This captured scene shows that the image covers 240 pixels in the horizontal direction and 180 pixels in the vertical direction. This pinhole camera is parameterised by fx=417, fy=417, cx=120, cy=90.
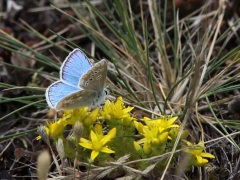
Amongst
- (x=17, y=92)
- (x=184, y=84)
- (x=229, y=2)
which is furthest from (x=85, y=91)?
(x=229, y=2)

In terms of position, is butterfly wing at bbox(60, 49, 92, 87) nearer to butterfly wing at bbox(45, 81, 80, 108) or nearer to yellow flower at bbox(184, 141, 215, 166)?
butterfly wing at bbox(45, 81, 80, 108)

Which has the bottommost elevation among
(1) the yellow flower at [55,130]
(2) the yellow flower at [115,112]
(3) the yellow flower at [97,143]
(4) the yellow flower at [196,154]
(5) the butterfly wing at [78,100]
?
(4) the yellow flower at [196,154]

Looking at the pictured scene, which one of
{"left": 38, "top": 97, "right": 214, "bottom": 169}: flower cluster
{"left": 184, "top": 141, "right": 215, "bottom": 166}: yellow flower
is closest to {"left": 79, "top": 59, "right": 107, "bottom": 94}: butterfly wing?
{"left": 38, "top": 97, "right": 214, "bottom": 169}: flower cluster

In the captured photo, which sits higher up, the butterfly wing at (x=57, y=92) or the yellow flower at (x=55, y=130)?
the butterfly wing at (x=57, y=92)

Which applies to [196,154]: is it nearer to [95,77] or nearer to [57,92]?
[95,77]

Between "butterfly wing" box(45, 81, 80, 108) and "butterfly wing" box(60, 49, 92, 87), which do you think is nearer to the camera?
"butterfly wing" box(45, 81, 80, 108)

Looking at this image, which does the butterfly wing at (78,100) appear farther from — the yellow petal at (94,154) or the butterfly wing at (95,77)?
the yellow petal at (94,154)

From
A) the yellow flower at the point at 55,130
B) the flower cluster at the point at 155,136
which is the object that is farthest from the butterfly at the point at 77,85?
A: the flower cluster at the point at 155,136
